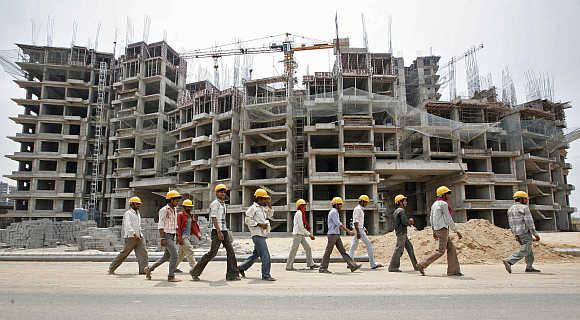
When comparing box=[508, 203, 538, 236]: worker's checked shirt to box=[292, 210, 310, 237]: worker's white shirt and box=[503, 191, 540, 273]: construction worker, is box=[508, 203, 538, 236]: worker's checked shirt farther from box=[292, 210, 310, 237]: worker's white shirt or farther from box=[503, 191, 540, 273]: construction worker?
box=[292, 210, 310, 237]: worker's white shirt

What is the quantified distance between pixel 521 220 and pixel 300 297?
18.4ft

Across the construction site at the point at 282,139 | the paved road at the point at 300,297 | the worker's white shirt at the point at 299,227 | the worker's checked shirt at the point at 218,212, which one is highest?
the construction site at the point at 282,139

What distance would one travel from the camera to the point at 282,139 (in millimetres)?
37562

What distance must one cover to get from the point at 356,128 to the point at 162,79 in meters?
A: 27.0

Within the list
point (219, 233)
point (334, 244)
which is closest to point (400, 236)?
point (334, 244)

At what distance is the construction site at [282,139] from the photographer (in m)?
36.0

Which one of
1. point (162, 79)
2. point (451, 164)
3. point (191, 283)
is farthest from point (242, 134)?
point (191, 283)

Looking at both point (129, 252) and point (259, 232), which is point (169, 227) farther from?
point (259, 232)

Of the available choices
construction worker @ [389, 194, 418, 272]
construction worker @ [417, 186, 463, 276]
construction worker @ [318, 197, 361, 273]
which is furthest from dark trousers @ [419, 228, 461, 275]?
construction worker @ [318, 197, 361, 273]

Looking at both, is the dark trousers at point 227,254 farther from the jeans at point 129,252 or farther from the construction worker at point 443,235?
the construction worker at point 443,235

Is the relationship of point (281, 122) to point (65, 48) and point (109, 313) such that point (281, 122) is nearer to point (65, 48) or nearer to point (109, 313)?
point (65, 48)

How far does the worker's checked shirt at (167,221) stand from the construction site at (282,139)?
86.7 feet

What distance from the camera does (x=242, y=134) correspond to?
3822 cm

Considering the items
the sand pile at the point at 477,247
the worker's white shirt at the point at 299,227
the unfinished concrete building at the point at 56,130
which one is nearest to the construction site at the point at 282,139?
the unfinished concrete building at the point at 56,130
